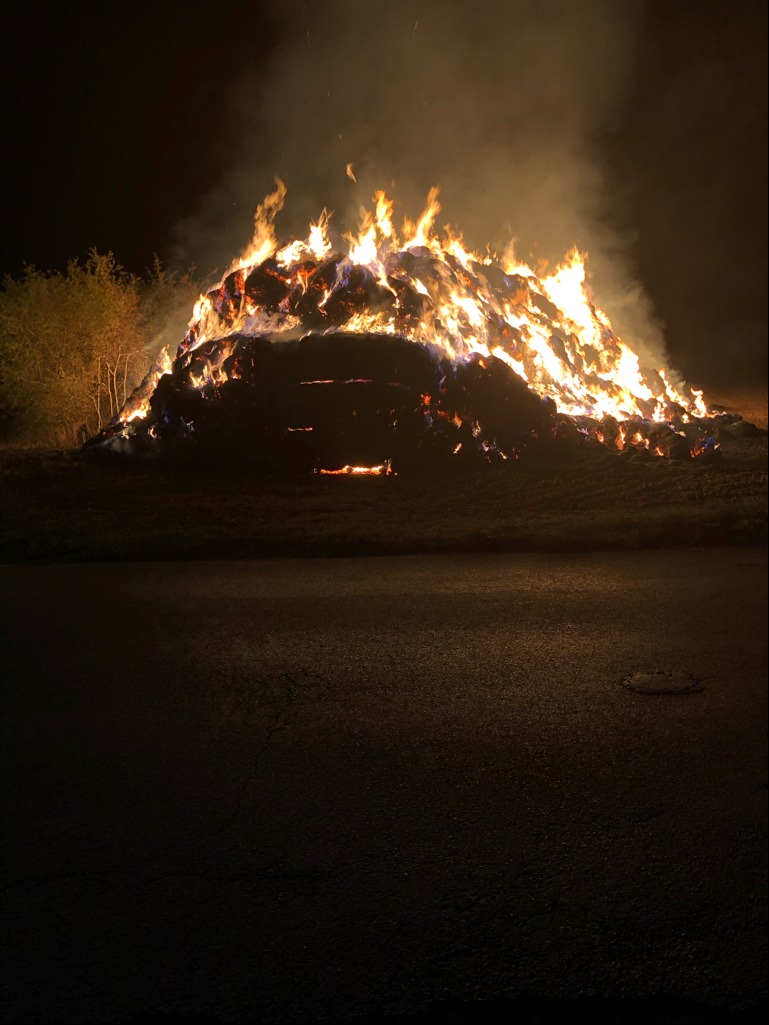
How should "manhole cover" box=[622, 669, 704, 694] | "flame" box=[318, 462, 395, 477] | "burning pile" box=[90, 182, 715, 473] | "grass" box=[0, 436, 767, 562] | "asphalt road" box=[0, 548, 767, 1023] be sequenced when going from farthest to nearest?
"burning pile" box=[90, 182, 715, 473], "flame" box=[318, 462, 395, 477], "grass" box=[0, 436, 767, 562], "manhole cover" box=[622, 669, 704, 694], "asphalt road" box=[0, 548, 767, 1023]

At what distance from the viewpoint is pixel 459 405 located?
674 inches

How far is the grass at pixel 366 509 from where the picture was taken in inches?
347

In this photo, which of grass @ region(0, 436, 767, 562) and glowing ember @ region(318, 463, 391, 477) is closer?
grass @ region(0, 436, 767, 562)

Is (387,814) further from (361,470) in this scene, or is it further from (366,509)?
(361,470)

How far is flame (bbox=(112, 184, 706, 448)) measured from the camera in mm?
18016

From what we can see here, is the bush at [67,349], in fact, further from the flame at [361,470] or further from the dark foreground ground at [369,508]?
the flame at [361,470]

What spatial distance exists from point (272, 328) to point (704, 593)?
13.5 metres

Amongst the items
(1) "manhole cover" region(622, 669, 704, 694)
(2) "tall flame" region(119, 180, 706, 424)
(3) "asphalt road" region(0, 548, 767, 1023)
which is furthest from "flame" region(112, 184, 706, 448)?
(1) "manhole cover" region(622, 669, 704, 694)

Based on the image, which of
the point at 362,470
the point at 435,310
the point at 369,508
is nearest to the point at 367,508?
the point at 369,508

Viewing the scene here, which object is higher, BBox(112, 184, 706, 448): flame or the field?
BBox(112, 184, 706, 448): flame

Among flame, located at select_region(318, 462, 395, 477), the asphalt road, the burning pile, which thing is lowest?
the asphalt road

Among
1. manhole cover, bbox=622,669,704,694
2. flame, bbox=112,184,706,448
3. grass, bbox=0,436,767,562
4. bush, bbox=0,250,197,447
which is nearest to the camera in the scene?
manhole cover, bbox=622,669,704,694

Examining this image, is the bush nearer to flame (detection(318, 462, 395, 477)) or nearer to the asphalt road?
flame (detection(318, 462, 395, 477))

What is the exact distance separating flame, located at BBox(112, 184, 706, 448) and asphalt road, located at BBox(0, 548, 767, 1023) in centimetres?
1166
